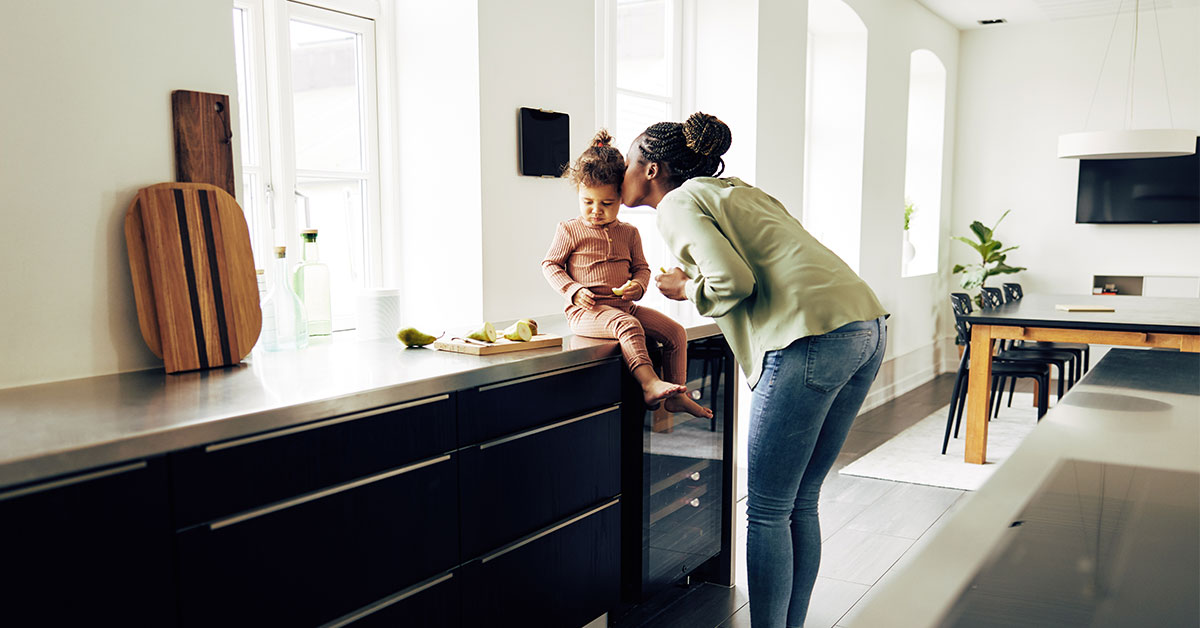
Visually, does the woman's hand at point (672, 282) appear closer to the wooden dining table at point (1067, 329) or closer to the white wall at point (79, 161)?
the white wall at point (79, 161)

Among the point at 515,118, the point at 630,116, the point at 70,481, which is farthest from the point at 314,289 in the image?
the point at 630,116

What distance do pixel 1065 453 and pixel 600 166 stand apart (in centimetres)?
140

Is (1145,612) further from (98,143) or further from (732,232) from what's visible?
(98,143)

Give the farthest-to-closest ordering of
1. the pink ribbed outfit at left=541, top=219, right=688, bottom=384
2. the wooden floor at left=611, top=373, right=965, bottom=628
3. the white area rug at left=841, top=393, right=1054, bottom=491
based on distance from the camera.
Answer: the white area rug at left=841, top=393, right=1054, bottom=491 < the wooden floor at left=611, top=373, right=965, bottom=628 < the pink ribbed outfit at left=541, top=219, right=688, bottom=384

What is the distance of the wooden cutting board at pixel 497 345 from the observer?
2035mm

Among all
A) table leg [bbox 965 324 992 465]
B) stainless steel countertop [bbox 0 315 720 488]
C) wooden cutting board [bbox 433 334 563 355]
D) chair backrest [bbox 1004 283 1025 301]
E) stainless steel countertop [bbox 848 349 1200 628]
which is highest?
stainless steel countertop [bbox 848 349 1200 628]

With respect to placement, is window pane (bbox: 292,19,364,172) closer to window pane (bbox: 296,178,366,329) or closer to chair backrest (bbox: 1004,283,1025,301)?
window pane (bbox: 296,178,366,329)

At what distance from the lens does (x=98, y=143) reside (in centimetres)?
176

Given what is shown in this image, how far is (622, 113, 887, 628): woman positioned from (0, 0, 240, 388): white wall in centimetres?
108

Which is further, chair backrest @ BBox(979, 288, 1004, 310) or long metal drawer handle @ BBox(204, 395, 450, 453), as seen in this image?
chair backrest @ BBox(979, 288, 1004, 310)

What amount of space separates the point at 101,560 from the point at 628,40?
331 cm

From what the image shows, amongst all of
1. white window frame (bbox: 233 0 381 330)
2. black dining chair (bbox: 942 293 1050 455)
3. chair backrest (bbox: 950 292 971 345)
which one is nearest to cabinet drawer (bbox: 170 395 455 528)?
white window frame (bbox: 233 0 381 330)

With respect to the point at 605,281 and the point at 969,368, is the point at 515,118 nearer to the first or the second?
the point at 605,281

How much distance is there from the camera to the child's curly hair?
7.04 ft
